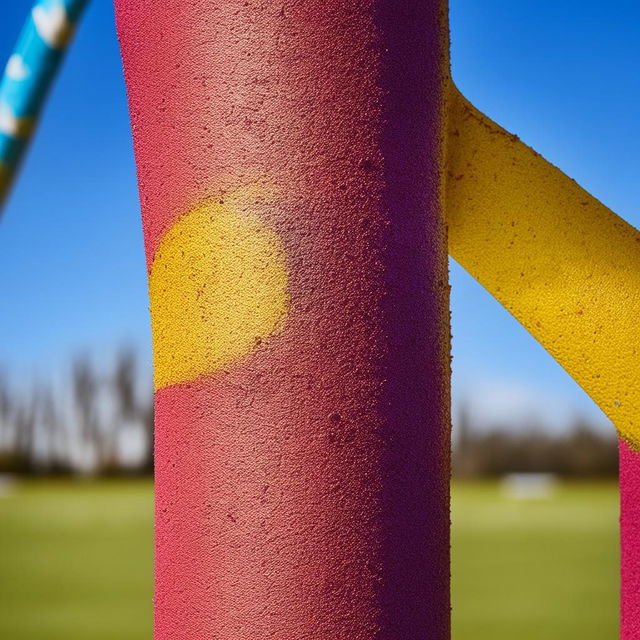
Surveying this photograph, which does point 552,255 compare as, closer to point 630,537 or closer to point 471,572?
point 630,537

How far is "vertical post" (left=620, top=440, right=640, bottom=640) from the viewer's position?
204 cm

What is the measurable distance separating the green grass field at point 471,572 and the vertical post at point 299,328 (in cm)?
616

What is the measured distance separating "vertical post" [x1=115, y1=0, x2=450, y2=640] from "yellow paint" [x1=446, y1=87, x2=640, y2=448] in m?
0.13

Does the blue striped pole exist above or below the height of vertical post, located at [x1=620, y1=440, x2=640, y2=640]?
above

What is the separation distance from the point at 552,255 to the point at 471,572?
10021 mm

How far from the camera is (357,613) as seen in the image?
5.64 feet

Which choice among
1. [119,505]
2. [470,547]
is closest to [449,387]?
[470,547]

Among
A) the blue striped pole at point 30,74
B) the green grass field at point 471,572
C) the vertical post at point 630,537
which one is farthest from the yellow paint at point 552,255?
the green grass field at point 471,572

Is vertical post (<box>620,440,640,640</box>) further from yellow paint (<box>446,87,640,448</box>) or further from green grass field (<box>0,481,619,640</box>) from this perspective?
green grass field (<box>0,481,619,640</box>)

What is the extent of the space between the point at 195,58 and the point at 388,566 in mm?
1085

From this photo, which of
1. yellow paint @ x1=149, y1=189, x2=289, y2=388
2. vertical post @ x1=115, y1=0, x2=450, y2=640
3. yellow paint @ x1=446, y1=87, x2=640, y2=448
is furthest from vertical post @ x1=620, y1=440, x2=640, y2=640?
yellow paint @ x1=149, y1=189, x2=289, y2=388

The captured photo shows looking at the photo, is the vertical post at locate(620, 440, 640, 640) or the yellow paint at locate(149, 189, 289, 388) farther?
the vertical post at locate(620, 440, 640, 640)

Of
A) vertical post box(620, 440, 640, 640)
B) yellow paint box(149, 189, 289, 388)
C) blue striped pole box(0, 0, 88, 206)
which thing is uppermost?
blue striped pole box(0, 0, 88, 206)

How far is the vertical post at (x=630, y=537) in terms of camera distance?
6.70 ft
